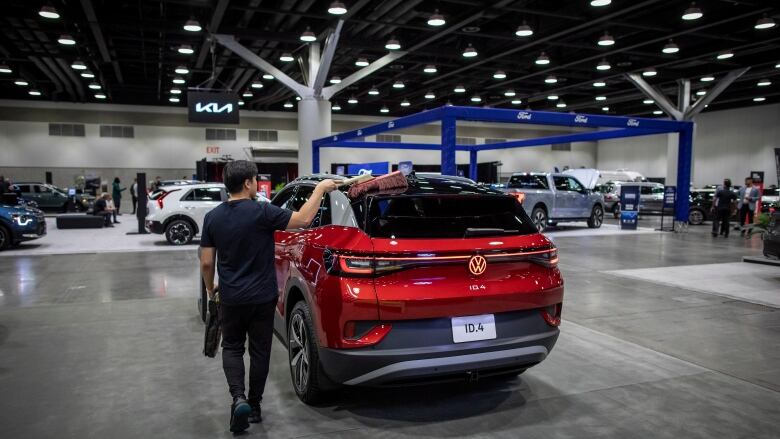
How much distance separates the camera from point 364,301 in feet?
10.1

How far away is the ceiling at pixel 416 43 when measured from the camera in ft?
46.3

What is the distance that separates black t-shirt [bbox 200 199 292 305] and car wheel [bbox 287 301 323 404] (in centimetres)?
40

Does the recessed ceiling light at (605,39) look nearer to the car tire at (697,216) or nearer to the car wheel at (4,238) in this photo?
the car tire at (697,216)

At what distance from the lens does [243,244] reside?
10.5ft

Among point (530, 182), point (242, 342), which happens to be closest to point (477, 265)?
point (242, 342)

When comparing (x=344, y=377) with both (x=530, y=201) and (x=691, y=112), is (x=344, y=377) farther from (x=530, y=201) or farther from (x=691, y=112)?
(x=691, y=112)

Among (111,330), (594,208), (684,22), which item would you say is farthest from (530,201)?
(111,330)

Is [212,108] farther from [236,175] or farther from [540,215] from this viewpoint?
[236,175]

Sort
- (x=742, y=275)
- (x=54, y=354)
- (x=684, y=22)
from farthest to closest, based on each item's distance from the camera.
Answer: (x=684, y=22) < (x=742, y=275) < (x=54, y=354)

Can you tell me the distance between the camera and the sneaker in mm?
3145

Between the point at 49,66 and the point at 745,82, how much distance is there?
2968 cm

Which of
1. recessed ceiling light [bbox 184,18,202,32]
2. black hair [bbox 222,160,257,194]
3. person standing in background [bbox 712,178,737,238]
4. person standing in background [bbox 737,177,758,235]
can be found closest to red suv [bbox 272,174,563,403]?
black hair [bbox 222,160,257,194]

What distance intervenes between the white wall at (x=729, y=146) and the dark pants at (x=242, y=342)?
32.2 metres

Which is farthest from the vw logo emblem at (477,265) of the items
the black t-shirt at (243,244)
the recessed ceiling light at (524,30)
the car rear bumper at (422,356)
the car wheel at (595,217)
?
the car wheel at (595,217)
